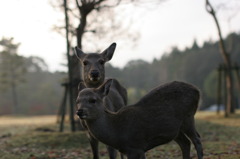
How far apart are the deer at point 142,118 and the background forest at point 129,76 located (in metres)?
44.0

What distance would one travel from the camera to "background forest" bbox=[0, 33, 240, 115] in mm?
58844

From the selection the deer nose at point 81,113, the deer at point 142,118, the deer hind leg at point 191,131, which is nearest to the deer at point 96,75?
the deer at point 142,118

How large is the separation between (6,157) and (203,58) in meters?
61.6

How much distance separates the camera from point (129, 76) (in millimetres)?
75125

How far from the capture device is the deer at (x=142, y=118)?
5695 millimetres

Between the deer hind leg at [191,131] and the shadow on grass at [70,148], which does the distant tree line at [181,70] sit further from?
the deer hind leg at [191,131]

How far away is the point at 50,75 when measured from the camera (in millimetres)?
75938

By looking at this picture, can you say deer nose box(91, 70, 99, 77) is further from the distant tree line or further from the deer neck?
the distant tree line

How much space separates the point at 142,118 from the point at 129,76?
6917 cm

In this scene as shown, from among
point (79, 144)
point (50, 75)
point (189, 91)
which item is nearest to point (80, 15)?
point (79, 144)

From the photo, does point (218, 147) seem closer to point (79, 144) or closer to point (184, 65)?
point (79, 144)

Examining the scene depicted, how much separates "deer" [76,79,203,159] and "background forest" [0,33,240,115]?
4403cm

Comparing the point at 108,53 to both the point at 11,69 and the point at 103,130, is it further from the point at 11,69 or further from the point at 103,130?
the point at 11,69

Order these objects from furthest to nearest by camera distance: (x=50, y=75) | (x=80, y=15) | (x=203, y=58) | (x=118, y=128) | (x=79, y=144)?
(x=50, y=75) → (x=203, y=58) → (x=80, y=15) → (x=79, y=144) → (x=118, y=128)
